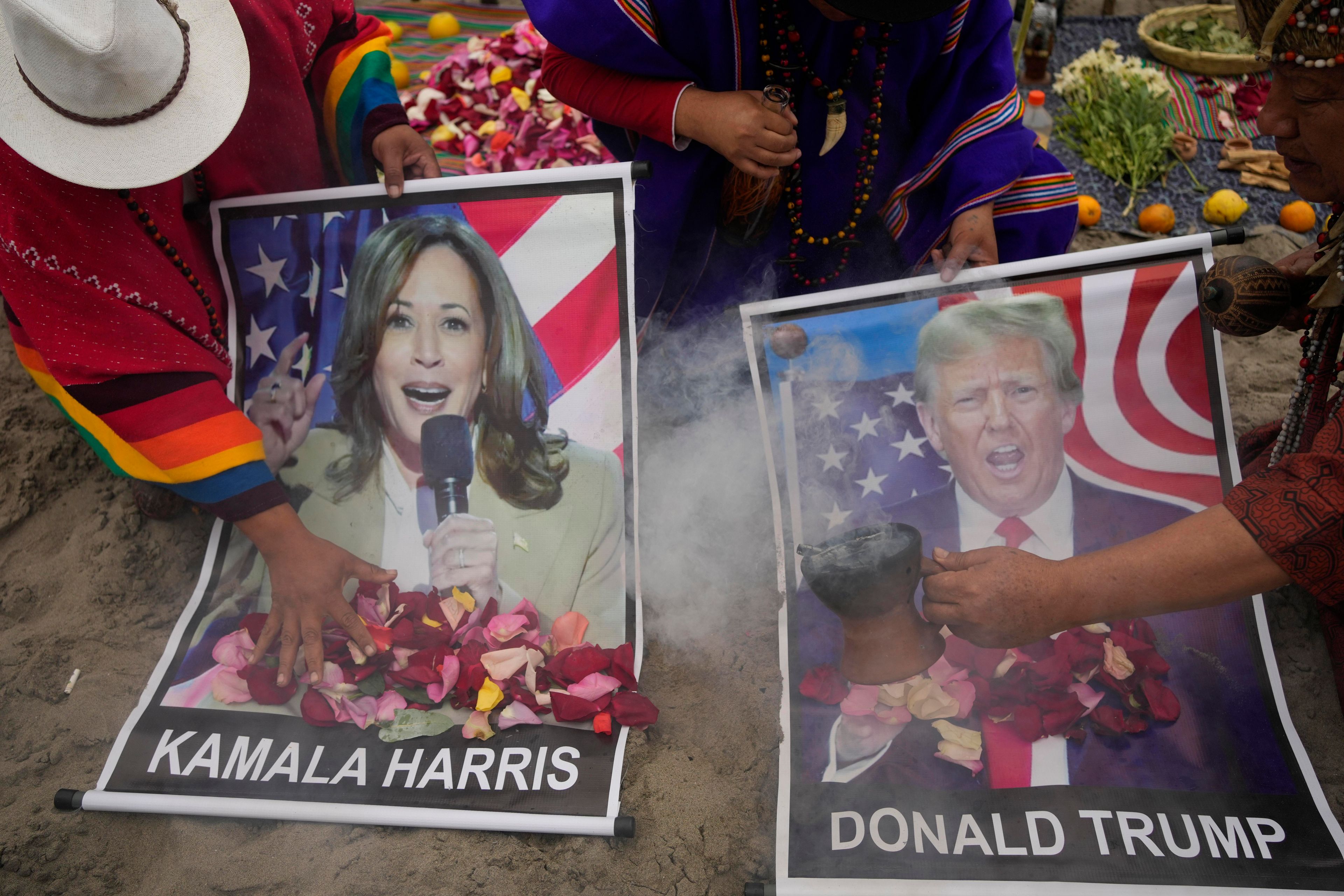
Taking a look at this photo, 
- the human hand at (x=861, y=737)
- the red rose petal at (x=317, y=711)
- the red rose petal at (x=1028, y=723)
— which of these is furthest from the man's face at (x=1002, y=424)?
the red rose petal at (x=317, y=711)

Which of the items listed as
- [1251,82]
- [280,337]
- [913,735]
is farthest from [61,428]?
[1251,82]

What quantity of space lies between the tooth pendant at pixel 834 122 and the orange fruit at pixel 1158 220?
84.4 inches

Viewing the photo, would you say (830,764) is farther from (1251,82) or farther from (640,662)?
(1251,82)

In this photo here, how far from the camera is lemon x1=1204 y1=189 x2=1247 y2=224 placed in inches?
140

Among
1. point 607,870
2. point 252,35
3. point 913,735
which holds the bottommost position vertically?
point 607,870

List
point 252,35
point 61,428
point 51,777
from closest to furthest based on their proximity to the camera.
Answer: point 51,777
point 252,35
point 61,428

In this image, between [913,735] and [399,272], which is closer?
[913,735]

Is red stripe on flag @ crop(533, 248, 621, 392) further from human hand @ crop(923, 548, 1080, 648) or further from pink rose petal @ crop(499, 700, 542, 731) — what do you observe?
human hand @ crop(923, 548, 1080, 648)

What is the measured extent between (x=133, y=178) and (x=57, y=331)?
360 mm

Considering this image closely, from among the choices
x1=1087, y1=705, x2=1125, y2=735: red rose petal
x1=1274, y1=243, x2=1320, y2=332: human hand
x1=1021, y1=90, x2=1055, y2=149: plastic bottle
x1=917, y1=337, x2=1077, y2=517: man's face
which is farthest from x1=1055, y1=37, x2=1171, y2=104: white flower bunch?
x1=1087, y1=705, x2=1125, y2=735: red rose petal

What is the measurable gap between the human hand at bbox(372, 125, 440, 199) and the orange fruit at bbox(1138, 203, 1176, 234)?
2.82 m

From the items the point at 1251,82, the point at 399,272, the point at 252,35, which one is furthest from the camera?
the point at 1251,82

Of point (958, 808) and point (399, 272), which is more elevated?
point (399, 272)

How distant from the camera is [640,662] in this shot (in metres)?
1.96
